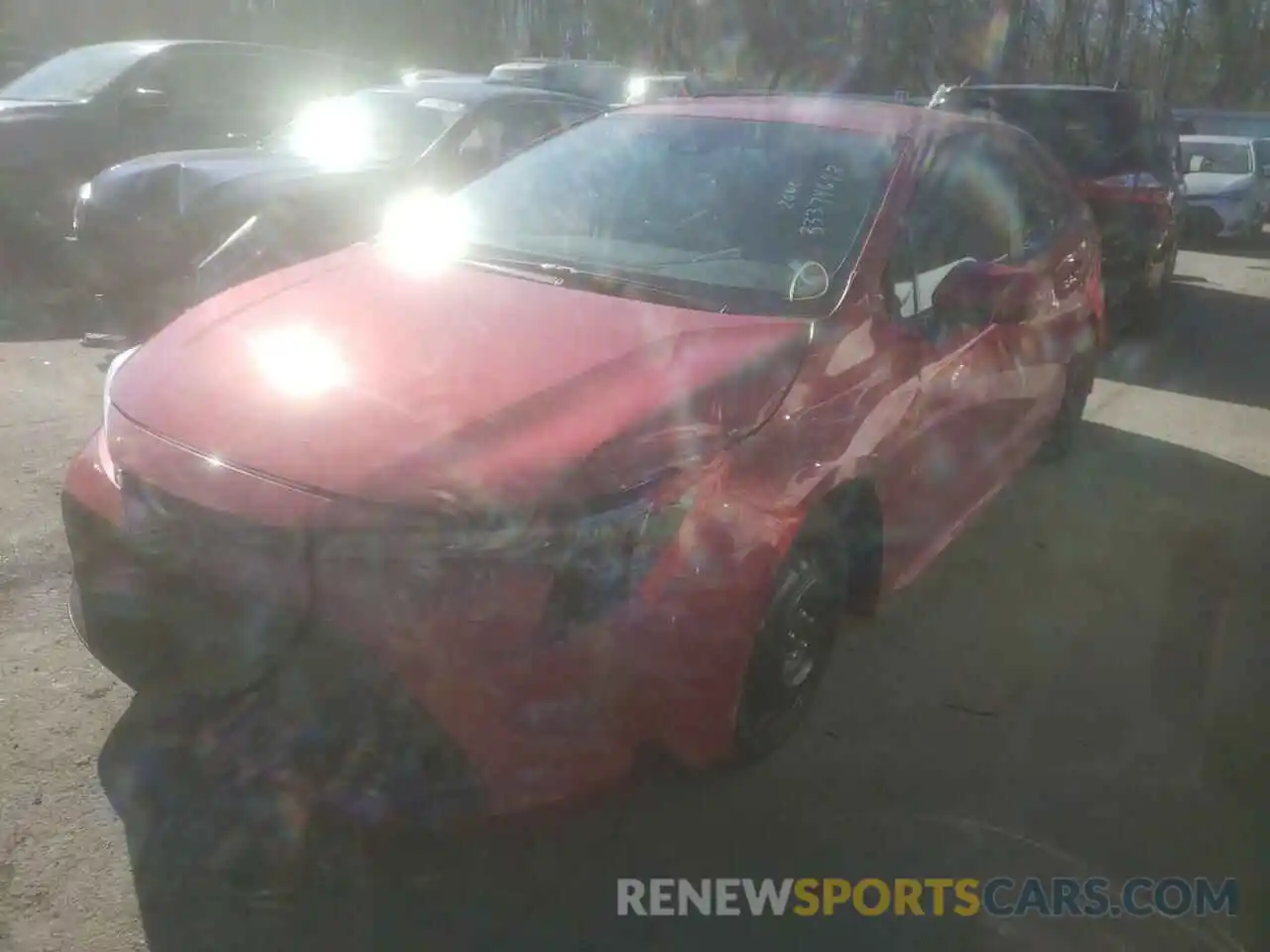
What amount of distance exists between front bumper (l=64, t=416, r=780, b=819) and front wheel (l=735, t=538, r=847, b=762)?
214 mm

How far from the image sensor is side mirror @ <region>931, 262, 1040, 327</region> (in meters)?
3.57

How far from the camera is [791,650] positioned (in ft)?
10.0

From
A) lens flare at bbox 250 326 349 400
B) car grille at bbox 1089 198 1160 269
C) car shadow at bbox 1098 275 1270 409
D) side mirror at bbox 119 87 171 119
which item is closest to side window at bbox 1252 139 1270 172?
car shadow at bbox 1098 275 1270 409

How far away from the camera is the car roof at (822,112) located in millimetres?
3885

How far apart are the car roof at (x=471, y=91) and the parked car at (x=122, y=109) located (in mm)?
1262

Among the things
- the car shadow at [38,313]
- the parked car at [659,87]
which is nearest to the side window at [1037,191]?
the car shadow at [38,313]

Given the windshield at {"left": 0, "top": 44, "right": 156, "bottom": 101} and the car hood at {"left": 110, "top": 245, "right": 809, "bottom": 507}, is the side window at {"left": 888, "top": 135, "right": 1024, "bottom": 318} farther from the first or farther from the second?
the windshield at {"left": 0, "top": 44, "right": 156, "bottom": 101}

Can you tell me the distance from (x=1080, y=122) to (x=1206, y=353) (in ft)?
5.98

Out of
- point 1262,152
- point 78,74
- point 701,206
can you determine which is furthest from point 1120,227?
point 1262,152

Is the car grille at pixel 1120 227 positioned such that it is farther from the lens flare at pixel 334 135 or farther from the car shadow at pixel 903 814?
the lens flare at pixel 334 135

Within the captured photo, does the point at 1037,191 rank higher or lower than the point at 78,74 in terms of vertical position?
lower

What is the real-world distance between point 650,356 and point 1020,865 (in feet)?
4.74

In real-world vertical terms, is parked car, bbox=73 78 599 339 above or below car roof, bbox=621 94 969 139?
below

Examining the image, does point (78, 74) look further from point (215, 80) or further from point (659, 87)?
point (659, 87)
